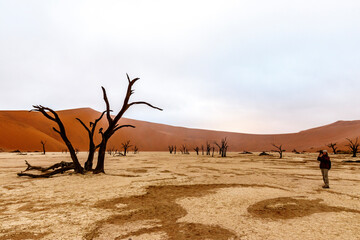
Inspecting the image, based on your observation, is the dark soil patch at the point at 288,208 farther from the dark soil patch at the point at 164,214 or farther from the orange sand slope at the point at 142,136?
the orange sand slope at the point at 142,136

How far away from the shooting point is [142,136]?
3120 inches

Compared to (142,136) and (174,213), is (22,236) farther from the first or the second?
(142,136)

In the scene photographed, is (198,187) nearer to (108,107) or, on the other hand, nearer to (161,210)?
(161,210)

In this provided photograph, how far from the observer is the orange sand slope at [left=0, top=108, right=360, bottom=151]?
156 ft

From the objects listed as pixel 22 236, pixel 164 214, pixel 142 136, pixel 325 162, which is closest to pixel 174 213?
pixel 164 214

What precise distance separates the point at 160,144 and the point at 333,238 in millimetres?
73674

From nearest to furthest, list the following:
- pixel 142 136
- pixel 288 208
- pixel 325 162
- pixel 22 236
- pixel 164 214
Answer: pixel 22 236, pixel 164 214, pixel 288 208, pixel 325 162, pixel 142 136

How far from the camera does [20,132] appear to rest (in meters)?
48.3

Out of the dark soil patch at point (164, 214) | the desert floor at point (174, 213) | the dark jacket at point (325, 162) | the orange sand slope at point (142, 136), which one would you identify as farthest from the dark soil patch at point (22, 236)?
the orange sand slope at point (142, 136)

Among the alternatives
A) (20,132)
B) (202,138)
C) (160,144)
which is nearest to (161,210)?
(20,132)

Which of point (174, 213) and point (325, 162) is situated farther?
point (325, 162)

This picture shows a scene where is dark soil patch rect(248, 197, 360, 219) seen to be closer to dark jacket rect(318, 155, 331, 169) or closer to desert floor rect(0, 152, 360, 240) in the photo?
desert floor rect(0, 152, 360, 240)

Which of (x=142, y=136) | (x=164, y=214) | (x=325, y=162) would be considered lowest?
(x=164, y=214)

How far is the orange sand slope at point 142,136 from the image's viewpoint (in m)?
47.6
